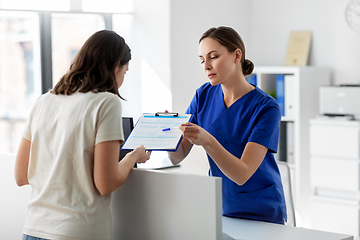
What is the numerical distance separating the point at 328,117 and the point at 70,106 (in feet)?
9.34

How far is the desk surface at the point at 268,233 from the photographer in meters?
1.53

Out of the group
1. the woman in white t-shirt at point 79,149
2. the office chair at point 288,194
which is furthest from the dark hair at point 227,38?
the office chair at point 288,194

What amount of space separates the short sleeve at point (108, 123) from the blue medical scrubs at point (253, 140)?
1.86ft

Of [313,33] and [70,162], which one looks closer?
[70,162]

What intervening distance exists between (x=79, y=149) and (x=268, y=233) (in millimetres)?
705

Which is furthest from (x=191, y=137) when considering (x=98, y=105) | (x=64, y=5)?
(x=64, y=5)

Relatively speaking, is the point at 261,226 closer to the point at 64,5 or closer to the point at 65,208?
the point at 65,208

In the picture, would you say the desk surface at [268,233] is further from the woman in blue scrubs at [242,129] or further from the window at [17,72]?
the window at [17,72]

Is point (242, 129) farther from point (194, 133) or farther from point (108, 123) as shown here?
point (108, 123)

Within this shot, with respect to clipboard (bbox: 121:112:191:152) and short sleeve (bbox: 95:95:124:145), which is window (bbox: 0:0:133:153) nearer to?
clipboard (bbox: 121:112:191:152)

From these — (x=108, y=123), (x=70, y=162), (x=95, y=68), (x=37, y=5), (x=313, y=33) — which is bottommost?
(x=70, y=162)

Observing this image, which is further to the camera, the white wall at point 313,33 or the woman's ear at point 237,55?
the white wall at point 313,33

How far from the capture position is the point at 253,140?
1691 mm

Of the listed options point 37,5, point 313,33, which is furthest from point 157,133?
point 313,33
